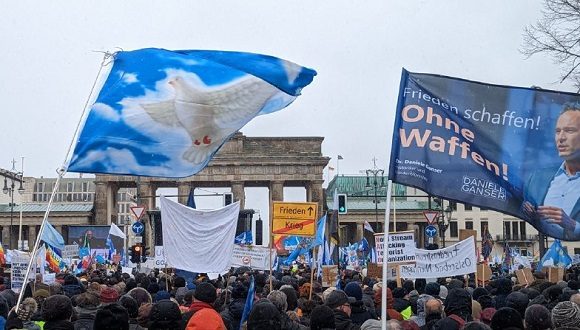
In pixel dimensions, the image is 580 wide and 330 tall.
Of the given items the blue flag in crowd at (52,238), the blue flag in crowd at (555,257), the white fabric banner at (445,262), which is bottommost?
the white fabric banner at (445,262)

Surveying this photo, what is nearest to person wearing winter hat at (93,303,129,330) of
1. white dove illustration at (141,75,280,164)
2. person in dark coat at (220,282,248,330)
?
person in dark coat at (220,282,248,330)

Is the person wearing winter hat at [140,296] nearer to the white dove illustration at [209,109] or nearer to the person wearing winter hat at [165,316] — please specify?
the white dove illustration at [209,109]

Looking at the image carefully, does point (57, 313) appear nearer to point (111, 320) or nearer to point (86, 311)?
point (111, 320)

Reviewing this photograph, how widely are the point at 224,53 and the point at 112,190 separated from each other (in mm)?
86979

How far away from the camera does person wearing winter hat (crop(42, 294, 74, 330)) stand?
7488 millimetres

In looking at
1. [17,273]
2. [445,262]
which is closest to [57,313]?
[17,273]

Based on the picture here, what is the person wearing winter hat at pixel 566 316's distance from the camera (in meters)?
6.43

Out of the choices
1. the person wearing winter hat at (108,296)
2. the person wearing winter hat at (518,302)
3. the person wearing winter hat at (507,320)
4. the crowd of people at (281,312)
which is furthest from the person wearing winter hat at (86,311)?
the person wearing winter hat at (518,302)

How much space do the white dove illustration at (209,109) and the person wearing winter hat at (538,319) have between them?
12.7 feet

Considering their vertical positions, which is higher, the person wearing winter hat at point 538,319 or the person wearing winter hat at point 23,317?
the person wearing winter hat at point 538,319

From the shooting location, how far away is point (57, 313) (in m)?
7.50

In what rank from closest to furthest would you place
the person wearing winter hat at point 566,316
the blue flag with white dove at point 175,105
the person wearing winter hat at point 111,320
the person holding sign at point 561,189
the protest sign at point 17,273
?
the person wearing winter hat at point 566,316 < the person wearing winter hat at point 111,320 < the person holding sign at point 561,189 < the blue flag with white dove at point 175,105 < the protest sign at point 17,273

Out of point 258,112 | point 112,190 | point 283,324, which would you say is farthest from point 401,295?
point 112,190

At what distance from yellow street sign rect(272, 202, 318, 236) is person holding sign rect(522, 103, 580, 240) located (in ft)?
25.1
